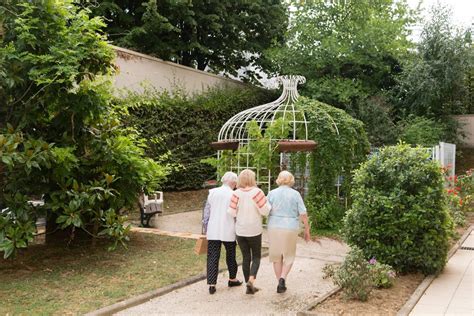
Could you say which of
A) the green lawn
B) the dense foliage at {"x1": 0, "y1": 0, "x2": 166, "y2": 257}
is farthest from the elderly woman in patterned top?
the dense foliage at {"x1": 0, "y1": 0, "x2": 166, "y2": 257}

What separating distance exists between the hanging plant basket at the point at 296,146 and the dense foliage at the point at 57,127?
141 inches

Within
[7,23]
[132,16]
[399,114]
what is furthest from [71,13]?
[399,114]

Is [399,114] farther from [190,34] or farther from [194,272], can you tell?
[194,272]

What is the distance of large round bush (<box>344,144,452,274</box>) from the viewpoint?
6492mm

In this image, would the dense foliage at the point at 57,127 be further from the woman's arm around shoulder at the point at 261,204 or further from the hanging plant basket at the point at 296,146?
the hanging plant basket at the point at 296,146

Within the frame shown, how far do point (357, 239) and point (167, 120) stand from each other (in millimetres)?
9675

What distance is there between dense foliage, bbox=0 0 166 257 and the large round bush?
361 cm

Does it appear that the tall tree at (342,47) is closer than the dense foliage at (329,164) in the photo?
No

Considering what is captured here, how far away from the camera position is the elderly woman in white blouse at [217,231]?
581cm

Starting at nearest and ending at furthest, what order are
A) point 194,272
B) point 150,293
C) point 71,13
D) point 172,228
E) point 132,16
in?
point 150,293 < point 194,272 < point 71,13 < point 172,228 < point 132,16

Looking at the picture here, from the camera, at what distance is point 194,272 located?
6684mm

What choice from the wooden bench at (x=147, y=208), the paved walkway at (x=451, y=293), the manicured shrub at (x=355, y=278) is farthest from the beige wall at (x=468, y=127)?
the manicured shrub at (x=355, y=278)

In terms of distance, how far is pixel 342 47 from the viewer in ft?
64.6

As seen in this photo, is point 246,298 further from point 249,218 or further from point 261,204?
point 261,204
